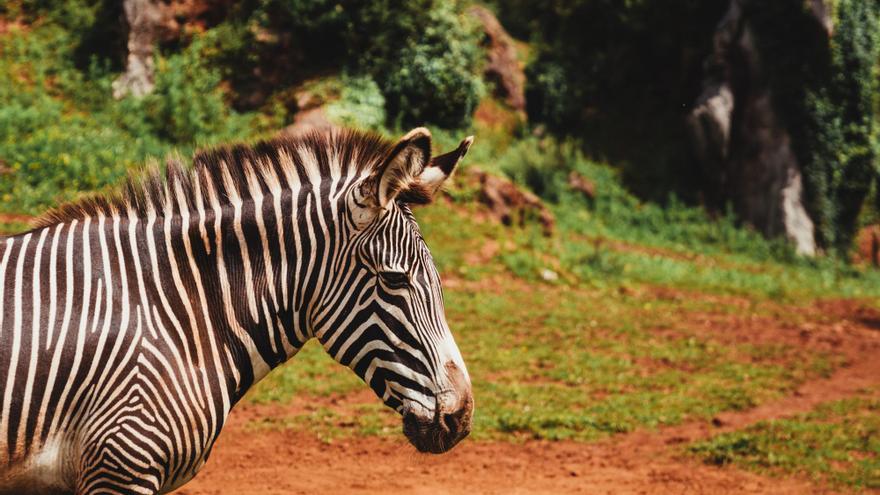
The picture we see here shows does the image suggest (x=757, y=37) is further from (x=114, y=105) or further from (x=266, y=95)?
(x=114, y=105)

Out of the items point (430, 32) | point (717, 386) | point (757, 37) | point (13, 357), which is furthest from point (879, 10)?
point (13, 357)

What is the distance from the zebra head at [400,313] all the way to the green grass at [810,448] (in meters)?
5.20

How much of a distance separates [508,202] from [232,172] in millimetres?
12688

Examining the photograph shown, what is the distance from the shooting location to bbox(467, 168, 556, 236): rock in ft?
52.0

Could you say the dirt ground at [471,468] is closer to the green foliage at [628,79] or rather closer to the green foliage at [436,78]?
the green foliage at [436,78]

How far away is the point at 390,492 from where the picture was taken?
257 inches

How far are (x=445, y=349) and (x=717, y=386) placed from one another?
25.5 feet

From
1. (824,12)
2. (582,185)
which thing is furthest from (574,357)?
(824,12)

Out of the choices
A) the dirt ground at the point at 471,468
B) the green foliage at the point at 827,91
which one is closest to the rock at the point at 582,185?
the green foliage at the point at 827,91

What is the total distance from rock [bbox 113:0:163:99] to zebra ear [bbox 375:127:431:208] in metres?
14.8

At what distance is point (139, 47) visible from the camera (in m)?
17.2

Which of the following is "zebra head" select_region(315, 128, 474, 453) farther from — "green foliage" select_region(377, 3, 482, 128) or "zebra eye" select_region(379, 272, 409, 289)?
"green foliage" select_region(377, 3, 482, 128)

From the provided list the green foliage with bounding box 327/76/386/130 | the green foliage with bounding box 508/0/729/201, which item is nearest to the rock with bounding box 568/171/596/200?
the green foliage with bounding box 508/0/729/201

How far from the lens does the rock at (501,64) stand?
2177 cm
